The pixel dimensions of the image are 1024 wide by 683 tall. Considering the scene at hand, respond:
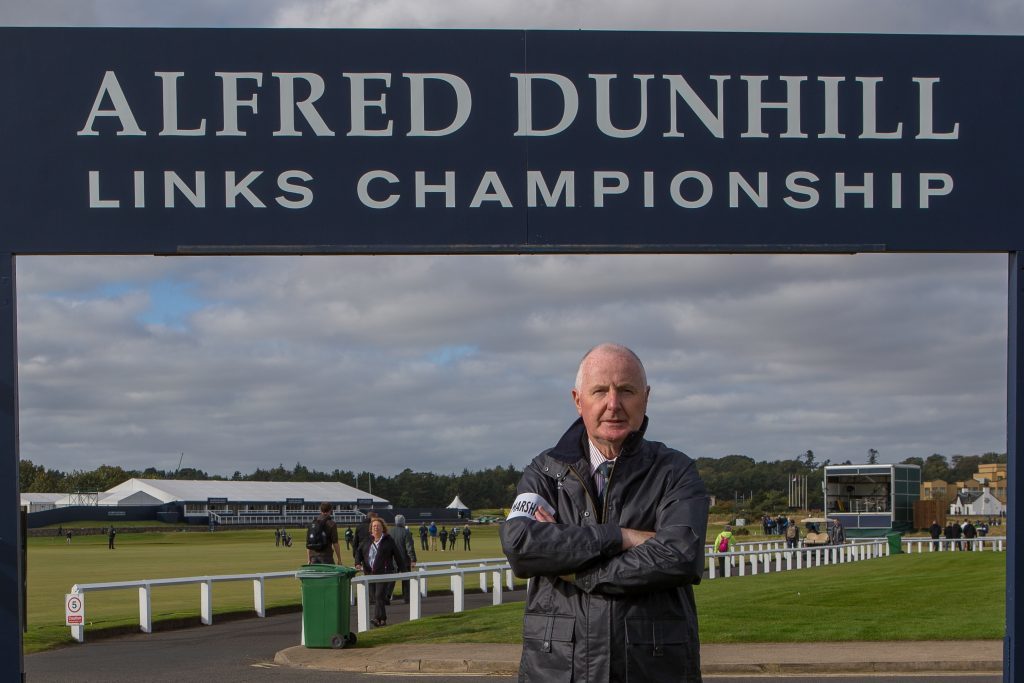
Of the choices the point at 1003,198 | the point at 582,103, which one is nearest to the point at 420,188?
the point at 582,103

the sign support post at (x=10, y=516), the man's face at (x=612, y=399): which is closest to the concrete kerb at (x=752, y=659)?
the sign support post at (x=10, y=516)

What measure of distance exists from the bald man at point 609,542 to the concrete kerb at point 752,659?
8.78 meters

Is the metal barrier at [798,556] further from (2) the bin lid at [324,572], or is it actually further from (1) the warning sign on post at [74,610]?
(1) the warning sign on post at [74,610]

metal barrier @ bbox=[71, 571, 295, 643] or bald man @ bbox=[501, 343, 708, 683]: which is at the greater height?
bald man @ bbox=[501, 343, 708, 683]

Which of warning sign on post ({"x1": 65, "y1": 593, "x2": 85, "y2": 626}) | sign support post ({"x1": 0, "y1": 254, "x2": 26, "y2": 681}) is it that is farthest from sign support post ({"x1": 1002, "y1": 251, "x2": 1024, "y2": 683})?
warning sign on post ({"x1": 65, "y1": 593, "x2": 85, "y2": 626})

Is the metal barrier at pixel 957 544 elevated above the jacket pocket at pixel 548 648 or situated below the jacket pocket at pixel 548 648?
below

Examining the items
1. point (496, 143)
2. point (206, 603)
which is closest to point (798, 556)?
point (206, 603)

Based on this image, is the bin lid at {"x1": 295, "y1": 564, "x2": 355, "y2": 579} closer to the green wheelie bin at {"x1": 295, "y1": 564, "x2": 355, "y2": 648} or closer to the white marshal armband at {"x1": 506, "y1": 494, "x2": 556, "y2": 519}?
the green wheelie bin at {"x1": 295, "y1": 564, "x2": 355, "y2": 648}

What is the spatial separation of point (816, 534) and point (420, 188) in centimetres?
5080

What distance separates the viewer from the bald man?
13.5 feet

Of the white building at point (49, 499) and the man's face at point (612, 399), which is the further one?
the white building at point (49, 499)

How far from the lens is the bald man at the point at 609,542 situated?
4109 mm

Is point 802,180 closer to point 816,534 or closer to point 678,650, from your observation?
point 678,650

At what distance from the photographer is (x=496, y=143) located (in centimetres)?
692
